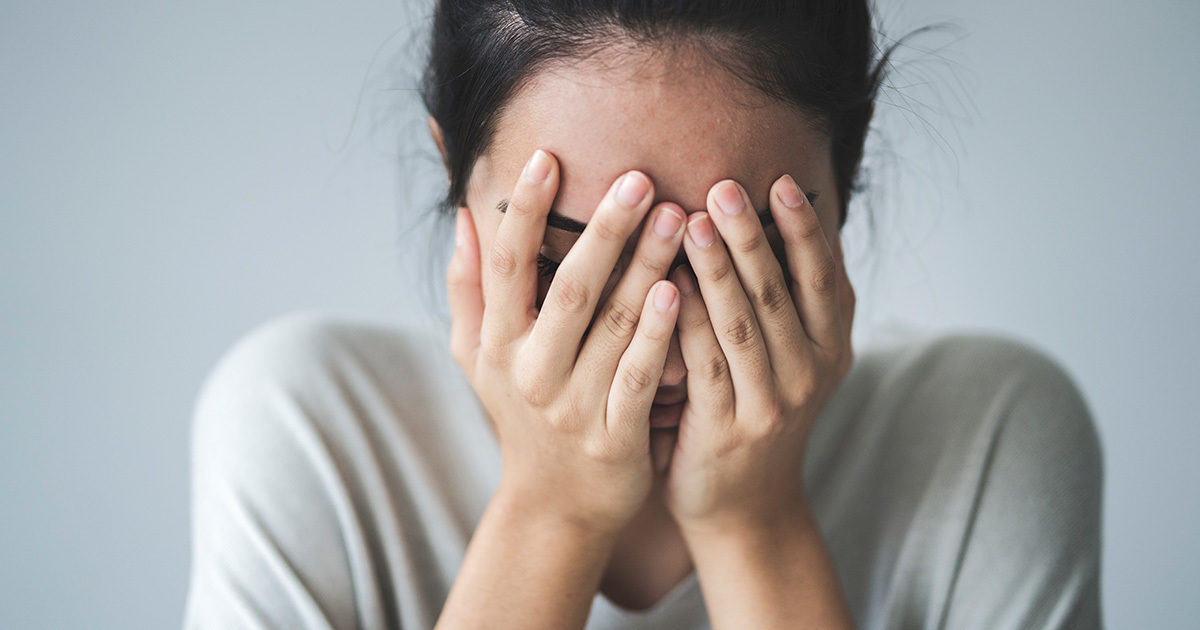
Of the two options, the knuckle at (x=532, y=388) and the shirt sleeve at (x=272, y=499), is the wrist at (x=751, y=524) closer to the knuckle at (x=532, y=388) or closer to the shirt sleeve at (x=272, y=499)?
the knuckle at (x=532, y=388)

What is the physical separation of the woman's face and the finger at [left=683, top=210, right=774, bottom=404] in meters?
0.03

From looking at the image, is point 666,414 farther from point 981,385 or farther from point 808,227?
point 981,385

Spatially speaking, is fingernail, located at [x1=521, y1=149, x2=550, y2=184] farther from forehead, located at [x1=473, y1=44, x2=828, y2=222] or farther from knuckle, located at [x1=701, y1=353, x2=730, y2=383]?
knuckle, located at [x1=701, y1=353, x2=730, y2=383]

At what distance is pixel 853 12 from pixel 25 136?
1319 millimetres

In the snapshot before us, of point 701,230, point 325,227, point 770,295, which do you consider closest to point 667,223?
point 701,230

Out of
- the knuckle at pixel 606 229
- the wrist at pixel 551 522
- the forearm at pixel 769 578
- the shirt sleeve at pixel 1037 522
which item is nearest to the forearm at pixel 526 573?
the wrist at pixel 551 522

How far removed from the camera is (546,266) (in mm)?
756

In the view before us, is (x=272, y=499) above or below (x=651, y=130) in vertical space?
below

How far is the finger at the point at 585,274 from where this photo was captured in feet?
2.13

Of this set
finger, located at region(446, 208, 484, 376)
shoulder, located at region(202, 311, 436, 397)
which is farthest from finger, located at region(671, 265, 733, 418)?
shoulder, located at region(202, 311, 436, 397)

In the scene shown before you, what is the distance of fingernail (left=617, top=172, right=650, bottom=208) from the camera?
644 millimetres

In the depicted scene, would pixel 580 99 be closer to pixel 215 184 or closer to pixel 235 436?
pixel 235 436

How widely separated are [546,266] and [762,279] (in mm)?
199

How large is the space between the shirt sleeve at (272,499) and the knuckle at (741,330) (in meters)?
0.50
